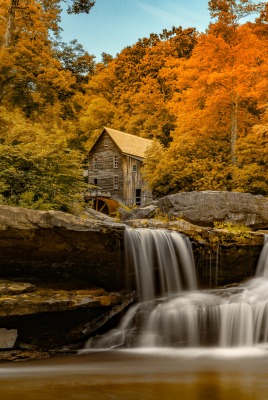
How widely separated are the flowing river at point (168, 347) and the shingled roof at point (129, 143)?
84.7 feet

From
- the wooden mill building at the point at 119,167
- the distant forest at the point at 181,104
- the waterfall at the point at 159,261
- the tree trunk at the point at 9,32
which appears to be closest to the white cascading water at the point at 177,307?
the waterfall at the point at 159,261

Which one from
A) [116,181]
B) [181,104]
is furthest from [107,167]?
[181,104]

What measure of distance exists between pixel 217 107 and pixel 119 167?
694 inches

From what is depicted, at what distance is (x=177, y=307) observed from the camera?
9297mm

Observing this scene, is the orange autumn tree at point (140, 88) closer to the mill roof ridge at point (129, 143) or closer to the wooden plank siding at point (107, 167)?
the mill roof ridge at point (129, 143)

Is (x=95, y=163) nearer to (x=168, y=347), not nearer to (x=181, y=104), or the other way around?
(x=181, y=104)

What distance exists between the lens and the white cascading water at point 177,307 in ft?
28.7

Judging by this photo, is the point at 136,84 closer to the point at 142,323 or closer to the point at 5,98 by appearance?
the point at 5,98

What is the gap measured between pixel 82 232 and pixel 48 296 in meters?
1.53

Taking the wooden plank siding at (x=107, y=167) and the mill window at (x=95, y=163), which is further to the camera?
the mill window at (x=95, y=163)

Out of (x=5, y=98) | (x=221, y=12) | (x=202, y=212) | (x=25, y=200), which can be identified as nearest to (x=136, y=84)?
(x=221, y=12)

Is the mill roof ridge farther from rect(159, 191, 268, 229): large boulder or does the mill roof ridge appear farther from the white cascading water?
the white cascading water

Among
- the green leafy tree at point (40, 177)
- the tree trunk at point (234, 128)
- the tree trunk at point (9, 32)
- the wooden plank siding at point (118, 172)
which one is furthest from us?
the wooden plank siding at point (118, 172)

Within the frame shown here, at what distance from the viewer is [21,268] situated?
917 centimetres
